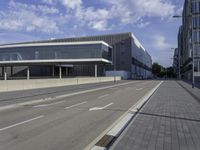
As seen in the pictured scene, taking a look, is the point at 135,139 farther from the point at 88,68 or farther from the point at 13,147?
the point at 88,68

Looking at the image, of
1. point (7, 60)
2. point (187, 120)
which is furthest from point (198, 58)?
point (187, 120)

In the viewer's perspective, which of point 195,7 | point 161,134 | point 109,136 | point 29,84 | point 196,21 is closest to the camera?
point 109,136

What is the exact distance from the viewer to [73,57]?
96.0 metres

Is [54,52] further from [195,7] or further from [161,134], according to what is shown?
[161,134]

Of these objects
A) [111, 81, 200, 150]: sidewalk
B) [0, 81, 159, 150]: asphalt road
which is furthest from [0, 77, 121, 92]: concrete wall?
[111, 81, 200, 150]: sidewalk

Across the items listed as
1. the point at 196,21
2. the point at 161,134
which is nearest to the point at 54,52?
the point at 196,21

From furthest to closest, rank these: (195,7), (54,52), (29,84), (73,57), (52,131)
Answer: (54,52)
(73,57)
(195,7)
(29,84)
(52,131)

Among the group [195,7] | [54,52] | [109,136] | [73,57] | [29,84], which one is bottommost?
[109,136]

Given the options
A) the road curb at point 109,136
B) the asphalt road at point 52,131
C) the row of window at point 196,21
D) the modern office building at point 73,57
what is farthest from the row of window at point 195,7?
the road curb at point 109,136

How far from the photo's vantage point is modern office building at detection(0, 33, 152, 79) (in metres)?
95.6

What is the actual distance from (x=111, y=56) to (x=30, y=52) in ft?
103

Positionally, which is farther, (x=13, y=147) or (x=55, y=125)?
(x=55, y=125)

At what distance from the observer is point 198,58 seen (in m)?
87.0

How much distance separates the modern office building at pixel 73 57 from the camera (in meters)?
95.6
